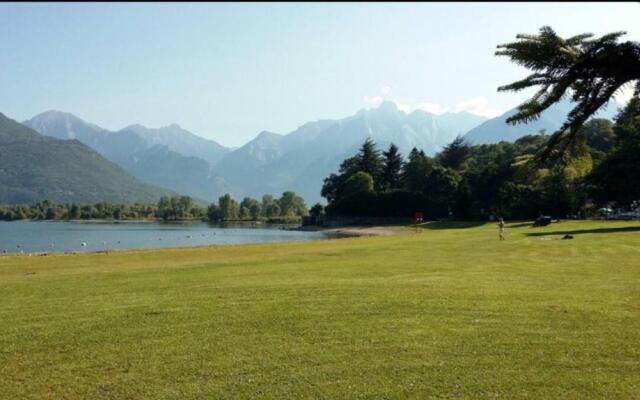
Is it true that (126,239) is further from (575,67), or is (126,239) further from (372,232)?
(575,67)

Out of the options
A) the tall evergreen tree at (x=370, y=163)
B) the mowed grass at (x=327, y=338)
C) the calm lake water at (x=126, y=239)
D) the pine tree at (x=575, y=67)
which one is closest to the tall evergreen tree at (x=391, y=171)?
the tall evergreen tree at (x=370, y=163)

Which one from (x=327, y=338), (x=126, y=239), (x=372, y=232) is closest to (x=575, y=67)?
(x=327, y=338)

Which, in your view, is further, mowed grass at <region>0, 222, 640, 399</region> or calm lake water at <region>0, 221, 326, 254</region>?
calm lake water at <region>0, 221, 326, 254</region>

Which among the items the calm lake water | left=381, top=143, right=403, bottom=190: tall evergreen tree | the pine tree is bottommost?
the calm lake water

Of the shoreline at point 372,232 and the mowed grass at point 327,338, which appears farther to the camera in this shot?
the shoreline at point 372,232

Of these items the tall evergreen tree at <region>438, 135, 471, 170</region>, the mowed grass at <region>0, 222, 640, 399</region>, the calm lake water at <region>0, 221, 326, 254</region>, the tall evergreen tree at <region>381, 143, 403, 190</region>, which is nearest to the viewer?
the mowed grass at <region>0, 222, 640, 399</region>

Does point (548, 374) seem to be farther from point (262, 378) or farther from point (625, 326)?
point (262, 378)

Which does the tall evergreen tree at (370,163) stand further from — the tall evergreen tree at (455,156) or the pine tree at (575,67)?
the pine tree at (575,67)

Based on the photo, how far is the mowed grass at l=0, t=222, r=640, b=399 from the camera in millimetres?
7621

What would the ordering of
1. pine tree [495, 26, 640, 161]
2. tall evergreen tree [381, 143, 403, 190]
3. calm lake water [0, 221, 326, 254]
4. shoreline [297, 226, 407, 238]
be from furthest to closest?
1. tall evergreen tree [381, 143, 403, 190]
2. shoreline [297, 226, 407, 238]
3. calm lake water [0, 221, 326, 254]
4. pine tree [495, 26, 640, 161]

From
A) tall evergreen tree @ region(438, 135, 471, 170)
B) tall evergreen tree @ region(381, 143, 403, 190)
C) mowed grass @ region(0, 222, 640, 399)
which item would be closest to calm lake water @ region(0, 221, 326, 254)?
tall evergreen tree @ region(381, 143, 403, 190)

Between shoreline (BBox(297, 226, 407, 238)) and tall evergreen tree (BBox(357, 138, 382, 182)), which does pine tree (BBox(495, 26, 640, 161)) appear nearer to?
shoreline (BBox(297, 226, 407, 238))

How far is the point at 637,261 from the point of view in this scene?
21172mm

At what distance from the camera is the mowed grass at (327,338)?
762 cm
